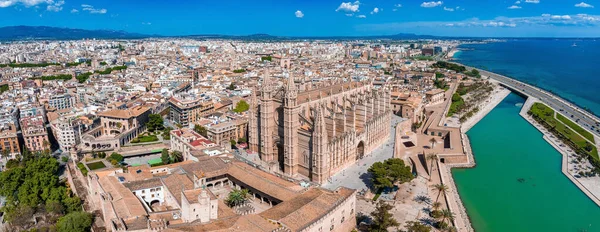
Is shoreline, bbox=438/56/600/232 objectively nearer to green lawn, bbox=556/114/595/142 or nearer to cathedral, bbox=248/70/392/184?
green lawn, bbox=556/114/595/142

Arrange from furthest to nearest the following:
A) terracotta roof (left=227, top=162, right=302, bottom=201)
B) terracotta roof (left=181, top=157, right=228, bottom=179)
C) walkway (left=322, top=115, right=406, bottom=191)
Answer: walkway (left=322, top=115, right=406, bottom=191) → terracotta roof (left=181, top=157, right=228, bottom=179) → terracotta roof (left=227, top=162, right=302, bottom=201)

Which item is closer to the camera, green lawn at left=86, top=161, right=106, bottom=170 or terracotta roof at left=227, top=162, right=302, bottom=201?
terracotta roof at left=227, top=162, right=302, bottom=201

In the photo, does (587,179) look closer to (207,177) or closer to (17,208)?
(207,177)

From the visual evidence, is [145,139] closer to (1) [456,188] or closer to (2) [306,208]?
(2) [306,208]

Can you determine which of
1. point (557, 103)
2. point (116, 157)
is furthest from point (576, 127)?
point (116, 157)

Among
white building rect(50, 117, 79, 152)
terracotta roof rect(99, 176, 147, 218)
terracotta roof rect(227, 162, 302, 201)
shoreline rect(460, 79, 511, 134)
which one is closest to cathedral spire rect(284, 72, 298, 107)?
terracotta roof rect(227, 162, 302, 201)

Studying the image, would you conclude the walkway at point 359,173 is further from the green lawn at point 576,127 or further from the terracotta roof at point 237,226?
the green lawn at point 576,127
